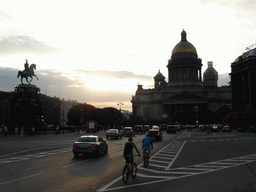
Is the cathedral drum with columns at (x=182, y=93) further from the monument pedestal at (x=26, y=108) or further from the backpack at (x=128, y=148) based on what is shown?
the backpack at (x=128, y=148)

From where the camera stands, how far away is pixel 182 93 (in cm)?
14250

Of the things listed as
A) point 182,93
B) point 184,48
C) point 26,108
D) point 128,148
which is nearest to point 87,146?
point 128,148

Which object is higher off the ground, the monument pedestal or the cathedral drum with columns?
the cathedral drum with columns

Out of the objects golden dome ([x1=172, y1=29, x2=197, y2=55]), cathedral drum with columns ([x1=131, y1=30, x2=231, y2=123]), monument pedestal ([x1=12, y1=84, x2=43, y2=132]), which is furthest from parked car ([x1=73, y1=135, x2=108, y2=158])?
golden dome ([x1=172, y1=29, x2=197, y2=55])

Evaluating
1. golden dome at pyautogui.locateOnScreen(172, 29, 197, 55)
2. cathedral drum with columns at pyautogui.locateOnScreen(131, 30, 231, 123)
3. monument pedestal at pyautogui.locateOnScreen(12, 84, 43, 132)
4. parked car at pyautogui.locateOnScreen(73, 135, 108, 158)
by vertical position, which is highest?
golden dome at pyautogui.locateOnScreen(172, 29, 197, 55)

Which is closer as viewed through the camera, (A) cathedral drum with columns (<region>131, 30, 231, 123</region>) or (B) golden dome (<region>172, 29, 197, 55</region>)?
(A) cathedral drum with columns (<region>131, 30, 231, 123</region>)

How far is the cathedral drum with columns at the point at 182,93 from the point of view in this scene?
14400 cm

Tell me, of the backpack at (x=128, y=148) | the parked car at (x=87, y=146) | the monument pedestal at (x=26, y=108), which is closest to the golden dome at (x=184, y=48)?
the monument pedestal at (x=26, y=108)

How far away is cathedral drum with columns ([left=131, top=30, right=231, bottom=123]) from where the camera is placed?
144 m

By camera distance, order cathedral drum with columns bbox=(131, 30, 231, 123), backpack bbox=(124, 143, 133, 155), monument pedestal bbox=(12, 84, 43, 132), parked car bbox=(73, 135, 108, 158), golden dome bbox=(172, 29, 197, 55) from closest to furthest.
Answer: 1. backpack bbox=(124, 143, 133, 155)
2. parked car bbox=(73, 135, 108, 158)
3. monument pedestal bbox=(12, 84, 43, 132)
4. cathedral drum with columns bbox=(131, 30, 231, 123)
5. golden dome bbox=(172, 29, 197, 55)

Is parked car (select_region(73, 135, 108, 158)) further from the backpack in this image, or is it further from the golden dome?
the golden dome

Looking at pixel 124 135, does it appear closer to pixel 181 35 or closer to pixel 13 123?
pixel 13 123

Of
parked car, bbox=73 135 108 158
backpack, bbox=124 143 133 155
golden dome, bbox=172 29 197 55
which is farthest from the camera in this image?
golden dome, bbox=172 29 197 55

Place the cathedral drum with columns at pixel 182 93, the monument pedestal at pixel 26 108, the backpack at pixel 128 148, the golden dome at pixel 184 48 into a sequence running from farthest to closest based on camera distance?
the golden dome at pixel 184 48 → the cathedral drum with columns at pixel 182 93 → the monument pedestal at pixel 26 108 → the backpack at pixel 128 148
